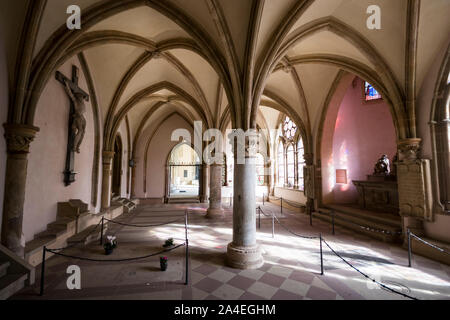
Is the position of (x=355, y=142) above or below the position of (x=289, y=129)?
below

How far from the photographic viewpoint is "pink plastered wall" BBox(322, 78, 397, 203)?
9609 millimetres

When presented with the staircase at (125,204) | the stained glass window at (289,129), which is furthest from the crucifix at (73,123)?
the stained glass window at (289,129)

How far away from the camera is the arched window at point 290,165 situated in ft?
44.8

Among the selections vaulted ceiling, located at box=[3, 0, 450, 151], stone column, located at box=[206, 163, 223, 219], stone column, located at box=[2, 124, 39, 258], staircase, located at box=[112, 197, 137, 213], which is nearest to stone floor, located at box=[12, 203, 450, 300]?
stone column, located at box=[2, 124, 39, 258]

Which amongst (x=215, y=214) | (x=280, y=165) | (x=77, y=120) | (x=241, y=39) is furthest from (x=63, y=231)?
(x=280, y=165)

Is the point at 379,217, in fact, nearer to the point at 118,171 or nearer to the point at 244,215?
the point at 244,215

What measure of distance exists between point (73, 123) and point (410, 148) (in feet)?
32.9

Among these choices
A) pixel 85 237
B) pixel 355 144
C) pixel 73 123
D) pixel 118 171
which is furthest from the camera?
pixel 118 171

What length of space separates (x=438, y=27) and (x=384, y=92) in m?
1.78

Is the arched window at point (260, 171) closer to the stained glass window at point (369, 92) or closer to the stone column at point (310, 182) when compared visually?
the stone column at point (310, 182)

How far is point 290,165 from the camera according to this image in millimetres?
14031

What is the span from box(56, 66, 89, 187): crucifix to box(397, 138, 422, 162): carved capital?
9.80 metres

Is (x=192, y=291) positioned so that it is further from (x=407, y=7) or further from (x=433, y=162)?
(x=407, y=7)

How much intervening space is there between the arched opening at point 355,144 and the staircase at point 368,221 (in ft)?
3.18
